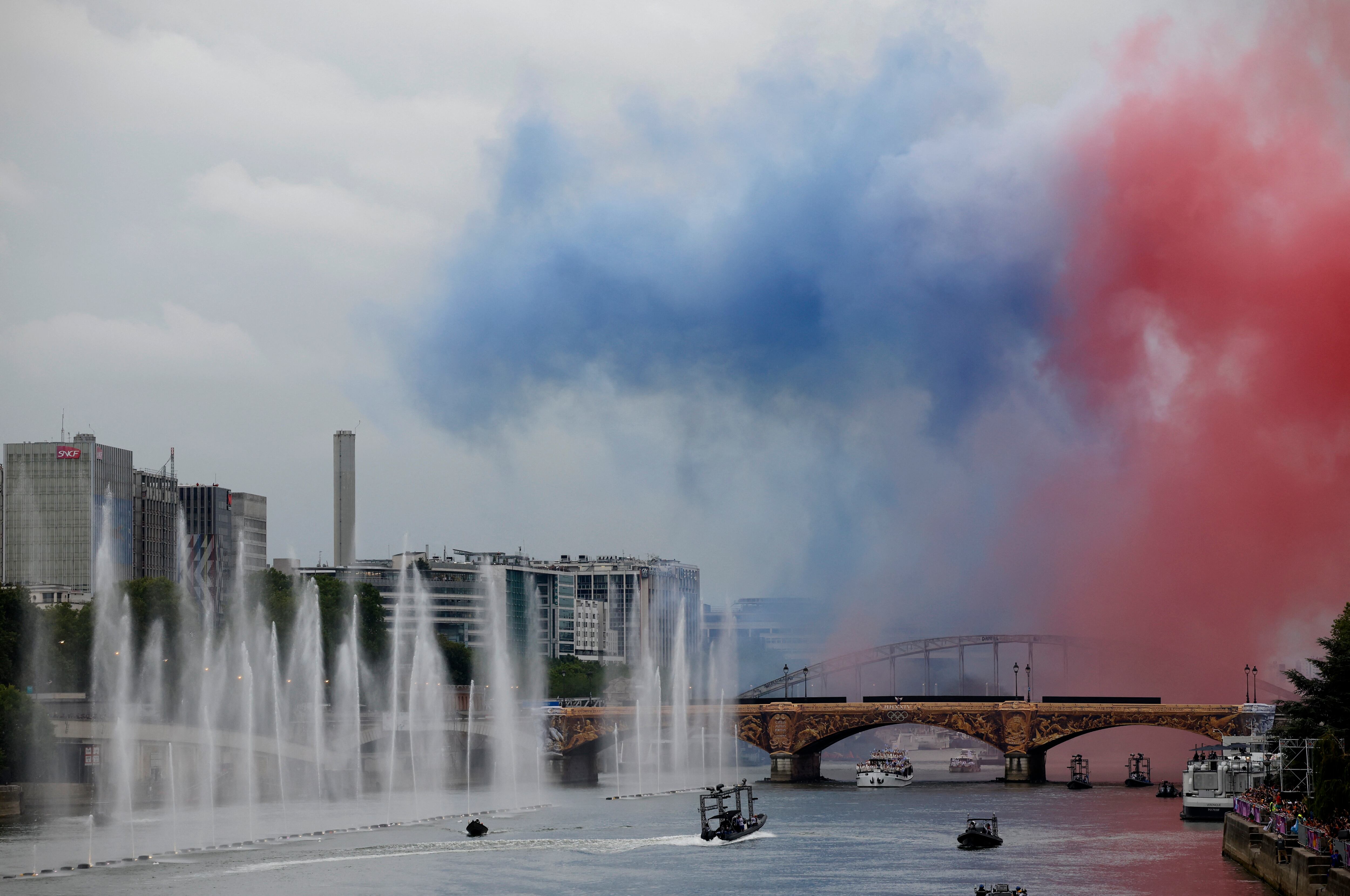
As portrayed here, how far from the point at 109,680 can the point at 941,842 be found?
77343 millimetres

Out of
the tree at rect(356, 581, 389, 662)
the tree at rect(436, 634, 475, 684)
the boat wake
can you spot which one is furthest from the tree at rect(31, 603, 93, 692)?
the boat wake

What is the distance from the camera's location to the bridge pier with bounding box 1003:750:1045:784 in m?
162

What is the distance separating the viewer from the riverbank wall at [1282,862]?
55.1 meters

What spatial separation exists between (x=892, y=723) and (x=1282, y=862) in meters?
98.5

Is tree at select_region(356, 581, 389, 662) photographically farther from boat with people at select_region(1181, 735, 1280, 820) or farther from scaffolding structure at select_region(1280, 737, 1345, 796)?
scaffolding structure at select_region(1280, 737, 1345, 796)

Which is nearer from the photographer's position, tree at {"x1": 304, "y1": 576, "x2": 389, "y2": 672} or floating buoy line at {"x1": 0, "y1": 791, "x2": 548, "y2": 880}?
floating buoy line at {"x1": 0, "y1": 791, "x2": 548, "y2": 880}

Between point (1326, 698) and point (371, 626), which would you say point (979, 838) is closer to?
point (1326, 698)

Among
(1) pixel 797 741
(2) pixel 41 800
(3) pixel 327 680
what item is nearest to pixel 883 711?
(1) pixel 797 741

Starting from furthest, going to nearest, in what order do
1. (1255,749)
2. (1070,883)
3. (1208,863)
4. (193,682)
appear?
(193,682)
(1255,749)
(1208,863)
(1070,883)

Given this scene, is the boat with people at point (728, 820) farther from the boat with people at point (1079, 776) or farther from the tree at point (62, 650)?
the tree at point (62, 650)

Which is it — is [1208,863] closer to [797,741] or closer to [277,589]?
[797,741]

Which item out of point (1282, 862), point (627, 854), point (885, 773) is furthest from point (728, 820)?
point (885, 773)

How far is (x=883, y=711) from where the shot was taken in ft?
534

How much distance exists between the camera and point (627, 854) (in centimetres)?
8825
